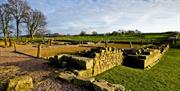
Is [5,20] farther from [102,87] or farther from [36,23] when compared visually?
[102,87]

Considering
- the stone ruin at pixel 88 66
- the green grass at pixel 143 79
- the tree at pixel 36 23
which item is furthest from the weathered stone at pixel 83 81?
the tree at pixel 36 23

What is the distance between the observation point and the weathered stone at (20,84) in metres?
7.50

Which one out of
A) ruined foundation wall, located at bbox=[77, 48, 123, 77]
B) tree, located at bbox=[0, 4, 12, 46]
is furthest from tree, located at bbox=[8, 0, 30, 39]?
ruined foundation wall, located at bbox=[77, 48, 123, 77]

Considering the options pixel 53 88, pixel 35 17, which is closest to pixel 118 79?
pixel 53 88

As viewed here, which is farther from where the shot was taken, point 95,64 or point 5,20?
point 5,20

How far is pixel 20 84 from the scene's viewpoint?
765cm

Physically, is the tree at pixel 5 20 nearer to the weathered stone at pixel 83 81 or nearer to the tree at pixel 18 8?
the tree at pixel 18 8

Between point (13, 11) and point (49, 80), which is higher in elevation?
point (13, 11)

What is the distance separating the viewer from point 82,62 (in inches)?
442

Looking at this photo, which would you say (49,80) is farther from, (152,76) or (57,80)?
(152,76)

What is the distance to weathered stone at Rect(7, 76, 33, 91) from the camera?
750cm

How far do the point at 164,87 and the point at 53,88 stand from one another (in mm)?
7004

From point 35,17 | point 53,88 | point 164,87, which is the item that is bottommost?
point 164,87

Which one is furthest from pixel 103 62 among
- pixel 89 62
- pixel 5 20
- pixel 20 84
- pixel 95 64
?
pixel 5 20
